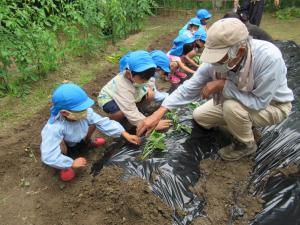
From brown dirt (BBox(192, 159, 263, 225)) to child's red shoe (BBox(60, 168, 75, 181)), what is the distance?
3.31 feet

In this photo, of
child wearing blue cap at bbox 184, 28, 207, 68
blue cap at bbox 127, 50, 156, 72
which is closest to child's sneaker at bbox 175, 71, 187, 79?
child wearing blue cap at bbox 184, 28, 207, 68

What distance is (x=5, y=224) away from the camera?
2391 millimetres

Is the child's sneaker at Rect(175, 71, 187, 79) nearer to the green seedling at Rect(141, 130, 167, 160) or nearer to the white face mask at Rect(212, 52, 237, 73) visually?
the green seedling at Rect(141, 130, 167, 160)

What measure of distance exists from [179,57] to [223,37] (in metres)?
2.53

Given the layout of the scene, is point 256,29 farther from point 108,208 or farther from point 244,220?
point 108,208

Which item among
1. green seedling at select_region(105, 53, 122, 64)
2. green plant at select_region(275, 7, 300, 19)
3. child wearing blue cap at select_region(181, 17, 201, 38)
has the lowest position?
green plant at select_region(275, 7, 300, 19)

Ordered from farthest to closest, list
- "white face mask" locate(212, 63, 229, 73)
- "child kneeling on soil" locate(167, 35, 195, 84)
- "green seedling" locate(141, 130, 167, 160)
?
"child kneeling on soil" locate(167, 35, 195, 84) → "green seedling" locate(141, 130, 167, 160) → "white face mask" locate(212, 63, 229, 73)

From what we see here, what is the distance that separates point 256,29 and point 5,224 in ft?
10.9

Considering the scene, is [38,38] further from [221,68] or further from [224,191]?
[224,191]

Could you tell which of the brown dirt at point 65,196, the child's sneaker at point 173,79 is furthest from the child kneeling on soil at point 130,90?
the child's sneaker at point 173,79

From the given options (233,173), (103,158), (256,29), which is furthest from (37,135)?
(256,29)

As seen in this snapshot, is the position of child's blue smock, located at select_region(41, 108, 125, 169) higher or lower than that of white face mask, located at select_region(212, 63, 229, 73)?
lower

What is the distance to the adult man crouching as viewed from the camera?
2.16m

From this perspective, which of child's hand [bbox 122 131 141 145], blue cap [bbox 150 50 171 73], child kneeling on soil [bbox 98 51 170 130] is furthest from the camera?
blue cap [bbox 150 50 171 73]
